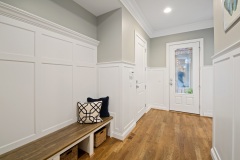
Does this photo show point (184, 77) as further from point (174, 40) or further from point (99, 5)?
point (99, 5)

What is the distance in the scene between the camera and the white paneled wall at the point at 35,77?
123 centimetres

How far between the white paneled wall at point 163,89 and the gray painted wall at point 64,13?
2.55 m

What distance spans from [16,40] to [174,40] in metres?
3.99

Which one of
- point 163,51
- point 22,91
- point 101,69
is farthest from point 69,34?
point 163,51

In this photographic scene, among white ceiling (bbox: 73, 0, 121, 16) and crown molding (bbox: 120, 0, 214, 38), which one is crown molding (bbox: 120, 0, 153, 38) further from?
white ceiling (bbox: 73, 0, 121, 16)

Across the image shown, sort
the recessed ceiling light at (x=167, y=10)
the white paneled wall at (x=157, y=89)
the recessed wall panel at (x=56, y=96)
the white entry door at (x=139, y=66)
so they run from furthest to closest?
the white paneled wall at (x=157, y=89) < the white entry door at (x=139, y=66) < the recessed ceiling light at (x=167, y=10) < the recessed wall panel at (x=56, y=96)

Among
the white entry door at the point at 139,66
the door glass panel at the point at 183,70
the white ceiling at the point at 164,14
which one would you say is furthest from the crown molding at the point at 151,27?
the door glass panel at the point at 183,70

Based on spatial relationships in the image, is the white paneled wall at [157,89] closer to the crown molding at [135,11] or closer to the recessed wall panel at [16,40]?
the crown molding at [135,11]

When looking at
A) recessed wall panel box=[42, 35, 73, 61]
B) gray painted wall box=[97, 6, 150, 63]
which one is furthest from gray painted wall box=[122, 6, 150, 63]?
recessed wall panel box=[42, 35, 73, 61]

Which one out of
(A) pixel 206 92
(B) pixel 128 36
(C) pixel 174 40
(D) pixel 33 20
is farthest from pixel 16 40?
(A) pixel 206 92

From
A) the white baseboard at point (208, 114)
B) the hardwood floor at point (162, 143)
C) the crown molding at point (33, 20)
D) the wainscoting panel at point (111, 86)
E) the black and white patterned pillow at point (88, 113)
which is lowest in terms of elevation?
the hardwood floor at point (162, 143)

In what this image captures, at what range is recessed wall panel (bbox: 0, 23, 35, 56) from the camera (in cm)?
122

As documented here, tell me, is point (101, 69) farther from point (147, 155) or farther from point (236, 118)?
point (236, 118)

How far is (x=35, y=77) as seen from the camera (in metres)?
1.46
